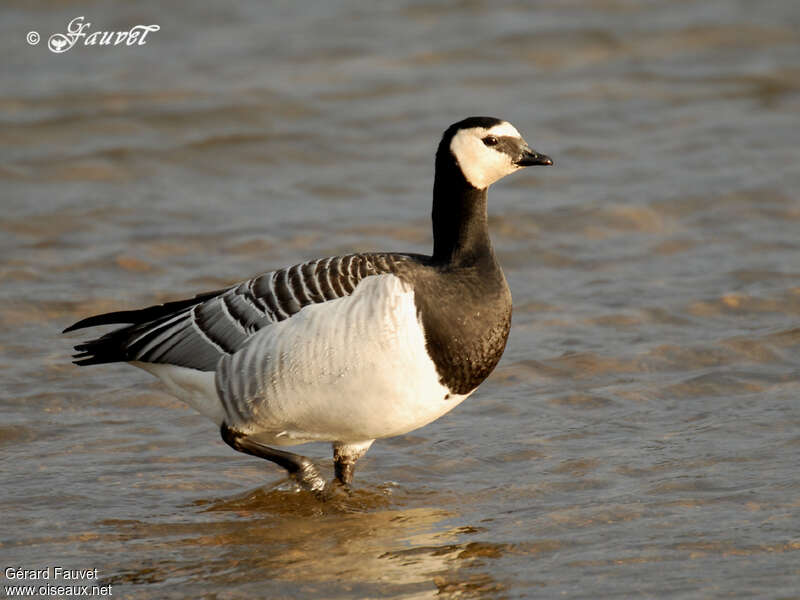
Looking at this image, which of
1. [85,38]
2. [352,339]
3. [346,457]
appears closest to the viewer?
[352,339]

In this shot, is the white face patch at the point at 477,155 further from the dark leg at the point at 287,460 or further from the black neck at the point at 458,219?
the dark leg at the point at 287,460

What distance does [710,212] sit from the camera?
12.4 metres

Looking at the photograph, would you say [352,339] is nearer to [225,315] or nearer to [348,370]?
[348,370]

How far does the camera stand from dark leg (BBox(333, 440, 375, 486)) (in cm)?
768

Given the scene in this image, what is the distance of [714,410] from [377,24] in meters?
11.2

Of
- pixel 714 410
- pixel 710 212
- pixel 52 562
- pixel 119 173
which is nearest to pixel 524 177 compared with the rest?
pixel 710 212

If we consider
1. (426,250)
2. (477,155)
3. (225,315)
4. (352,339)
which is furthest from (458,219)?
(426,250)

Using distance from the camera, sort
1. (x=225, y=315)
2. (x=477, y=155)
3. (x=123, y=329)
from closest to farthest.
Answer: (x=477, y=155)
(x=225, y=315)
(x=123, y=329)

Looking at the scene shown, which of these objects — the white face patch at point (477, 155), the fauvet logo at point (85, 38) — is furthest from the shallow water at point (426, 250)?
the white face patch at point (477, 155)

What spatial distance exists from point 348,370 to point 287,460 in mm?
929

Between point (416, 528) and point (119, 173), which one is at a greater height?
point (119, 173)

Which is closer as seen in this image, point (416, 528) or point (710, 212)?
point (416, 528)

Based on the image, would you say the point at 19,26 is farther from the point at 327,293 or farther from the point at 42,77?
the point at 327,293

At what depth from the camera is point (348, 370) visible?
22.7 feet
